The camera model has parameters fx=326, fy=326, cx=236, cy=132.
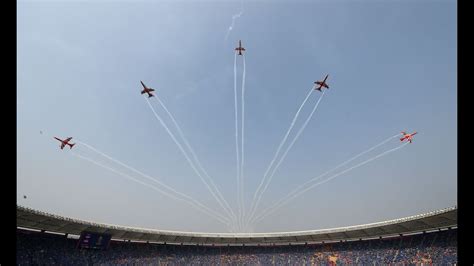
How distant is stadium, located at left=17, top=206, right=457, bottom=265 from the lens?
56156 millimetres

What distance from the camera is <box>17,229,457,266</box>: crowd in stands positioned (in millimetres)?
56969

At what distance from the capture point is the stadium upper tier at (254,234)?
5347 cm

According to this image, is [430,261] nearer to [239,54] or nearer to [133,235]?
[239,54]

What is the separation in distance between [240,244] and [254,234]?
702 centimetres

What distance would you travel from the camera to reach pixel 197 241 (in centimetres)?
7894

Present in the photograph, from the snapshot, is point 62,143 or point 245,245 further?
point 245,245

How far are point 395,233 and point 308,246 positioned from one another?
20979 mm

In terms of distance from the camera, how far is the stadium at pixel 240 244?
56.2 m

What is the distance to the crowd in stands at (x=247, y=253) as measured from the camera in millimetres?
56969
